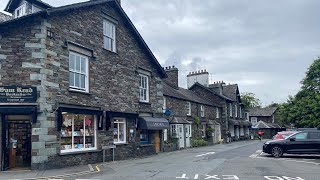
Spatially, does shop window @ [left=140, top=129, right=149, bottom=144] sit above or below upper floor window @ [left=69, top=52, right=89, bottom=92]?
Result: below

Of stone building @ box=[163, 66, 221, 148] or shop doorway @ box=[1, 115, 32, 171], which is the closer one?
shop doorway @ box=[1, 115, 32, 171]

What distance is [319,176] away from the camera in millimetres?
12508

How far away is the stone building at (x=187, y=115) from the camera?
103 feet

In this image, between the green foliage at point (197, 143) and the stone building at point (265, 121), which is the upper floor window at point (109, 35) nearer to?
the green foliage at point (197, 143)

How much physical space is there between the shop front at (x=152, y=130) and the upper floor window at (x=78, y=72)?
5610 millimetres

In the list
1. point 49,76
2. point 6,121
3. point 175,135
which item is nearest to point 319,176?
point 49,76

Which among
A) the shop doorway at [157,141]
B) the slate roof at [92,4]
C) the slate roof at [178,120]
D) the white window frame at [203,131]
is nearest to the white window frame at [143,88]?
the slate roof at [92,4]

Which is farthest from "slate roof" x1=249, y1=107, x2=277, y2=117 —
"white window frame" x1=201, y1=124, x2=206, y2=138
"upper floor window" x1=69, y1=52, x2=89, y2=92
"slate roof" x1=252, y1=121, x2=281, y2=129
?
"upper floor window" x1=69, y1=52, x2=89, y2=92

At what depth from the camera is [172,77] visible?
38531 mm

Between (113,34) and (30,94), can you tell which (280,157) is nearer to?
(113,34)

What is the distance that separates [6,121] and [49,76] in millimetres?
2713

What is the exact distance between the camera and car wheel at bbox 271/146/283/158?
66.9 ft

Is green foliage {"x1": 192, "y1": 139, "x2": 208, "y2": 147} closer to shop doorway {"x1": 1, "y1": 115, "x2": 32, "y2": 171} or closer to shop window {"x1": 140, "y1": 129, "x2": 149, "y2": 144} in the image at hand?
shop window {"x1": 140, "y1": 129, "x2": 149, "y2": 144}

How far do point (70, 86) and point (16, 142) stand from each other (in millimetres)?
3624
